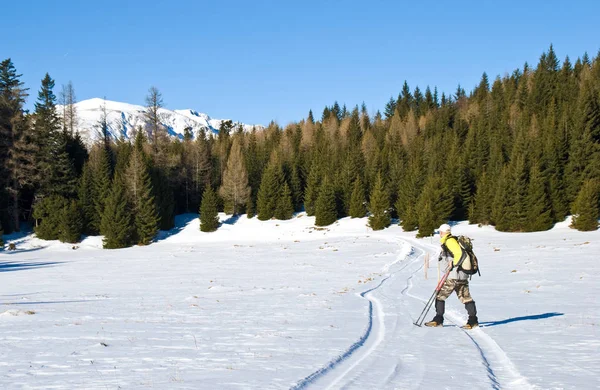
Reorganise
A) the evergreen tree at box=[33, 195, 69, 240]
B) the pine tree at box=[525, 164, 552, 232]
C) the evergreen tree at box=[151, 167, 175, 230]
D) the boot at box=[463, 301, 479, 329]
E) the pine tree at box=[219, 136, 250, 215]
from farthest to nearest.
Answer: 1. the pine tree at box=[219, 136, 250, 215]
2. the evergreen tree at box=[151, 167, 175, 230]
3. the evergreen tree at box=[33, 195, 69, 240]
4. the pine tree at box=[525, 164, 552, 232]
5. the boot at box=[463, 301, 479, 329]

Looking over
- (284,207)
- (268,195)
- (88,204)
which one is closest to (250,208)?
(268,195)

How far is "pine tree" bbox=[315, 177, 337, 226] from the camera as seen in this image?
60.3 m

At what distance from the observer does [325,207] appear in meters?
60.4

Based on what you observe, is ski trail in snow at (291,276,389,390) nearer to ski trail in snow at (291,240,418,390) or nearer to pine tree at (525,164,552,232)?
ski trail in snow at (291,240,418,390)

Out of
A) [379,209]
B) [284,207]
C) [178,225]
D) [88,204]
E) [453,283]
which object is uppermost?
[88,204]

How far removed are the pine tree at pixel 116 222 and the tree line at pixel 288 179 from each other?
124 mm

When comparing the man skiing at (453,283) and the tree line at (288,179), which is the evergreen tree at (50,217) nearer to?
the tree line at (288,179)

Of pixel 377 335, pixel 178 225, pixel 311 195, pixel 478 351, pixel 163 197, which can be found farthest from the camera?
pixel 311 195

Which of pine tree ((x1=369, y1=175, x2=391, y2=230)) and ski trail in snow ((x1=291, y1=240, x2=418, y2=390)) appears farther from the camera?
pine tree ((x1=369, y1=175, x2=391, y2=230))

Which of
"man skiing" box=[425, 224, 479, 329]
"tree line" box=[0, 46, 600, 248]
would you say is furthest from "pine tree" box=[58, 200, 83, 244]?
"man skiing" box=[425, 224, 479, 329]

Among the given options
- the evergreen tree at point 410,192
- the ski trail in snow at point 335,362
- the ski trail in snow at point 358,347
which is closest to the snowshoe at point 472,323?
the ski trail in snow at point 358,347

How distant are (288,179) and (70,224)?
115ft

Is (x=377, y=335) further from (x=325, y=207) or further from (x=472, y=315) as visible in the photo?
(x=325, y=207)

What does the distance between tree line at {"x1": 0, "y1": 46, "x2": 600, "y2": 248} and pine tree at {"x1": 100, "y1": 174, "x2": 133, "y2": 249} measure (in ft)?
0.41
